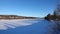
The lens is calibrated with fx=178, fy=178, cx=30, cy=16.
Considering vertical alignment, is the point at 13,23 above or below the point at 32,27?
above

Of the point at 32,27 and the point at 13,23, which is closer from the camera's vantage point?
the point at 32,27

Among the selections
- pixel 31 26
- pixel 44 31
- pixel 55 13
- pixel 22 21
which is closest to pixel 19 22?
pixel 22 21

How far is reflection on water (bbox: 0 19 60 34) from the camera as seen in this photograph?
16.4 feet

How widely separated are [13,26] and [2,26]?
365mm

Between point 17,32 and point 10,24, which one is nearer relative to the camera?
point 17,32

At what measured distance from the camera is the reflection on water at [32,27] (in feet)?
16.4

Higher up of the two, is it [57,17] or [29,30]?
[57,17]

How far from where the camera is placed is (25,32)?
544cm

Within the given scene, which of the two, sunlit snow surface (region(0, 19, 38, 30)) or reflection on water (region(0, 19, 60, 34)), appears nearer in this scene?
reflection on water (region(0, 19, 60, 34))

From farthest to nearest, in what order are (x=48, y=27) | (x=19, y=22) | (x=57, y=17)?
(x=19, y=22) < (x=48, y=27) < (x=57, y=17)

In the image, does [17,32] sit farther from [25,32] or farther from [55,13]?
[55,13]

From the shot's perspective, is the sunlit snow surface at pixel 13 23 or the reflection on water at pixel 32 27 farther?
the sunlit snow surface at pixel 13 23

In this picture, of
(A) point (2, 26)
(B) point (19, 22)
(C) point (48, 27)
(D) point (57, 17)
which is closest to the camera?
(D) point (57, 17)

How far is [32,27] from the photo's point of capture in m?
5.70
